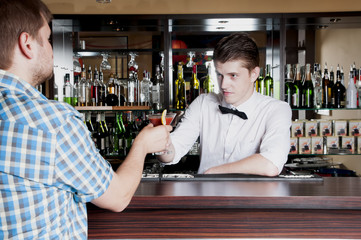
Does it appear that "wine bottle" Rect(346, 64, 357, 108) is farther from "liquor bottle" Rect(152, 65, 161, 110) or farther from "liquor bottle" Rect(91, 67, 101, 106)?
"liquor bottle" Rect(91, 67, 101, 106)

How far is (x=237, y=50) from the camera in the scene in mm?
2105

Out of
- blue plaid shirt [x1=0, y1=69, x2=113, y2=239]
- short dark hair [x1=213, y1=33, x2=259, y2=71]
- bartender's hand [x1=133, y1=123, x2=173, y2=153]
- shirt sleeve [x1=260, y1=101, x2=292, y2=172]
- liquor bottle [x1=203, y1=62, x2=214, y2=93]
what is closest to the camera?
blue plaid shirt [x1=0, y1=69, x2=113, y2=239]

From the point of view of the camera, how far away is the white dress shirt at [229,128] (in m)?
2.16

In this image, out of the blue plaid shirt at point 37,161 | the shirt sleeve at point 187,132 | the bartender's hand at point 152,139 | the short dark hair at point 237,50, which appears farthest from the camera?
the shirt sleeve at point 187,132

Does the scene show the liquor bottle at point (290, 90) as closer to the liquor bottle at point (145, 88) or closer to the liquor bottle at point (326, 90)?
the liquor bottle at point (326, 90)

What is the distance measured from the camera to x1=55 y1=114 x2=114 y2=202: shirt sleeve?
96 cm

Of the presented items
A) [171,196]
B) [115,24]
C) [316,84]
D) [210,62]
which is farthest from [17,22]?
[316,84]

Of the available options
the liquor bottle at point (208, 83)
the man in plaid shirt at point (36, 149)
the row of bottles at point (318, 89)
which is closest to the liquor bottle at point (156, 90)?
the liquor bottle at point (208, 83)

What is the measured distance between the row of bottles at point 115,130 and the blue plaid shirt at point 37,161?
8.07 ft

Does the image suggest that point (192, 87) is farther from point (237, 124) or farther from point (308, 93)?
point (237, 124)

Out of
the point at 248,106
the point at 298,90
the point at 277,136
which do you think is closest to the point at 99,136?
the point at 248,106

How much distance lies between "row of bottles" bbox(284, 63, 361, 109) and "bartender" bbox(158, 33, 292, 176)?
1126 millimetres

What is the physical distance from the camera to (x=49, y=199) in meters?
0.97

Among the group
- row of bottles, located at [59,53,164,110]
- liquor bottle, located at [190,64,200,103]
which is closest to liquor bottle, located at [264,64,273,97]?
liquor bottle, located at [190,64,200,103]
